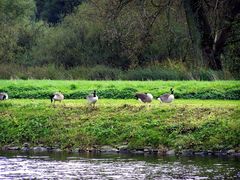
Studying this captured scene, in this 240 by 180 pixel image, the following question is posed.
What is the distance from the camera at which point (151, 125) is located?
30.8 meters

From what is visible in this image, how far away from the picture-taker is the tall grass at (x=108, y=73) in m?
45.2

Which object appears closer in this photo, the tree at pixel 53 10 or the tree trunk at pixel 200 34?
the tree trunk at pixel 200 34

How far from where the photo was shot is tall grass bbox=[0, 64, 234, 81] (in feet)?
148

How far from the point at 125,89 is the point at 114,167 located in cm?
1426

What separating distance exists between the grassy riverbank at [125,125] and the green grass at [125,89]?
3.50 m

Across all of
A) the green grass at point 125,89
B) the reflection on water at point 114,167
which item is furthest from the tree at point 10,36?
the reflection on water at point 114,167

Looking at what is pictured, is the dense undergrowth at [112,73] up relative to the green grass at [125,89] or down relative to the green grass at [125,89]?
up

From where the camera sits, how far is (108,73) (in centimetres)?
5388

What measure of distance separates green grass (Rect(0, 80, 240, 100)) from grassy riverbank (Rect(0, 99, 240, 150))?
3.50m

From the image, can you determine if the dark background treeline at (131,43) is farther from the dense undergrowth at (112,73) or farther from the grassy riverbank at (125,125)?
the grassy riverbank at (125,125)

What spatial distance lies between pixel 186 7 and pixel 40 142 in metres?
20.5

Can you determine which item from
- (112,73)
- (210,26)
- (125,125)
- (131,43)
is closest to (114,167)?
(125,125)

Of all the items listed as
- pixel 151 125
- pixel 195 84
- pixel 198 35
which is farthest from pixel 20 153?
pixel 198 35

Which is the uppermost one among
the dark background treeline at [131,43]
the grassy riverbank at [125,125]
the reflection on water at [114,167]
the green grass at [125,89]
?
the dark background treeline at [131,43]
